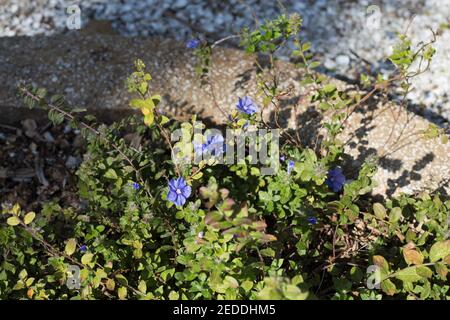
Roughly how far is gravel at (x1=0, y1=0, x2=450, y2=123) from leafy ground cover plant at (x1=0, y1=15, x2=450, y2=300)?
0.87m

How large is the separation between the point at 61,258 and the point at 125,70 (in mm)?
927

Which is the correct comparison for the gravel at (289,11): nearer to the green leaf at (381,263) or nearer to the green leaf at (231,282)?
the green leaf at (381,263)

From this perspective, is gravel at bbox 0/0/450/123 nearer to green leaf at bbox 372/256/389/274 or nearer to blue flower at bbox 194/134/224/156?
blue flower at bbox 194/134/224/156

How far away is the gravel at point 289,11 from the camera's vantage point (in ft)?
9.34

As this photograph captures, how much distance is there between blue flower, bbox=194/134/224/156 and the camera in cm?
180

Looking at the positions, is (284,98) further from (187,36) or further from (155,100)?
(187,36)

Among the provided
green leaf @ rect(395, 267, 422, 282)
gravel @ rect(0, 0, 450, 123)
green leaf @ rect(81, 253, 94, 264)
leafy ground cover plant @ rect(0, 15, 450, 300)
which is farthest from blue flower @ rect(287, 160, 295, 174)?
gravel @ rect(0, 0, 450, 123)

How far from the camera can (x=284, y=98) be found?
2262 millimetres

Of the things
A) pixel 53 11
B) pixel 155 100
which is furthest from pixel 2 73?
pixel 155 100

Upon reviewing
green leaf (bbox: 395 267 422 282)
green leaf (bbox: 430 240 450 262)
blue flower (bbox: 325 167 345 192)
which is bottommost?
green leaf (bbox: 395 267 422 282)

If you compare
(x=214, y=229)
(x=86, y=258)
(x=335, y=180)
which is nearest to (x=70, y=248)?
(x=86, y=258)

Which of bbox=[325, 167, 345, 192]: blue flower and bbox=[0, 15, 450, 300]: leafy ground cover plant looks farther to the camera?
bbox=[325, 167, 345, 192]: blue flower

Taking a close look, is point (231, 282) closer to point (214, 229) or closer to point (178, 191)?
point (214, 229)

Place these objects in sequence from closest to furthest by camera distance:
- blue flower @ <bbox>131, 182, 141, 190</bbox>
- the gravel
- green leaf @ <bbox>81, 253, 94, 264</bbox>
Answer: green leaf @ <bbox>81, 253, 94, 264</bbox>
blue flower @ <bbox>131, 182, 141, 190</bbox>
the gravel
